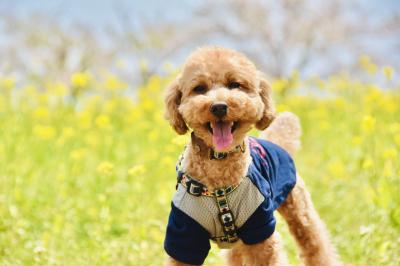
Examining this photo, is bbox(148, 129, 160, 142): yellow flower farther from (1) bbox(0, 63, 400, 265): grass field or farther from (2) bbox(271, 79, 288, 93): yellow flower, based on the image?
(2) bbox(271, 79, 288, 93): yellow flower

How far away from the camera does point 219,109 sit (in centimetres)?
288

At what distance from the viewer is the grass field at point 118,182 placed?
174 inches

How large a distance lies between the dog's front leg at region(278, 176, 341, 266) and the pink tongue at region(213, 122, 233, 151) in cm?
Answer: 95

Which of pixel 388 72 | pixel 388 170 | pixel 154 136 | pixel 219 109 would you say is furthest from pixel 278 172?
pixel 154 136

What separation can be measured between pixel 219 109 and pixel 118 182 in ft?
9.97

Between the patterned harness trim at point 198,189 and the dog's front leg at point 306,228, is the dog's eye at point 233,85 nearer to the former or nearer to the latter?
the patterned harness trim at point 198,189

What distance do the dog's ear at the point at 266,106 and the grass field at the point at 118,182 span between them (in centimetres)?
68

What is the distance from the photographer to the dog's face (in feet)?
9.58

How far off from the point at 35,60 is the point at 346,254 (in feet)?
74.8

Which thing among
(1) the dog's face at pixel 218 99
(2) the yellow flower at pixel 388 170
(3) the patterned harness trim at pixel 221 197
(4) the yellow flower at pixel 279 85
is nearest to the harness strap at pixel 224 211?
(3) the patterned harness trim at pixel 221 197

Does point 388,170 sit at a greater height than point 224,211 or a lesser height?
greater

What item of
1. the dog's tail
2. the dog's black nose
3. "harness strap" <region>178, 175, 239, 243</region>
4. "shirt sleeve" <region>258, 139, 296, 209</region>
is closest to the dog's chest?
"harness strap" <region>178, 175, 239, 243</region>

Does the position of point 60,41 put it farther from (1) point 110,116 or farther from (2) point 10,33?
(1) point 110,116

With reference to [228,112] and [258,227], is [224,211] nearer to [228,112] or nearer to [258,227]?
[258,227]
